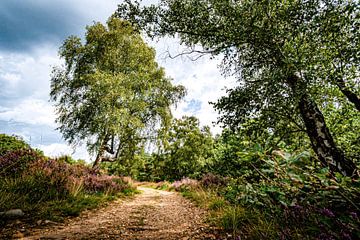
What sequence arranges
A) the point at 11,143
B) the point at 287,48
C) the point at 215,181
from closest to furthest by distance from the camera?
the point at 287,48 < the point at 215,181 < the point at 11,143

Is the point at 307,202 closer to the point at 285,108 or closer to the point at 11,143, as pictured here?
the point at 285,108

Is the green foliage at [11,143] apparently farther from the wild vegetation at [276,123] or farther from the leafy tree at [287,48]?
the leafy tree at [287,48]

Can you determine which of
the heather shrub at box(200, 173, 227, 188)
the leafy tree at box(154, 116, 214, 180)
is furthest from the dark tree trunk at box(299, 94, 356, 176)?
the leafy tree at box(154, 116, 214, 180)

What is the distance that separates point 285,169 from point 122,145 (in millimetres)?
17355

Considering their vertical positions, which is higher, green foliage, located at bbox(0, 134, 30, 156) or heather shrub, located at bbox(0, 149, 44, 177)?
green foliage, located at bbox(0, 134, 30, 156)

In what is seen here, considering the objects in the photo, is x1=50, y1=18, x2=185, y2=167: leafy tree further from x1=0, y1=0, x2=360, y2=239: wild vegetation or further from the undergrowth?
the undergrowth

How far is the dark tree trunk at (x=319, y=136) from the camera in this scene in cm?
438

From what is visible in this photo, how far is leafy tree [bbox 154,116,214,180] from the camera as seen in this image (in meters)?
27.5

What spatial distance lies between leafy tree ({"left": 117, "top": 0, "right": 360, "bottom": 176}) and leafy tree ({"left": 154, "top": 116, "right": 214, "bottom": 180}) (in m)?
20.1

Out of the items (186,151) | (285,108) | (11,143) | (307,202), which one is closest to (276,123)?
(285,108)

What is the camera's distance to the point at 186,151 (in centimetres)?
2772

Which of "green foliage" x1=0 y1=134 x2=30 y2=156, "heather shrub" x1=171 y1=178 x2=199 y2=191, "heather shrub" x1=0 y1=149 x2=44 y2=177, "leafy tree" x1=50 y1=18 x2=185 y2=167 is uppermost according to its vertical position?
"leafy tree" x1=50 y1=18 x2=185 y2=167

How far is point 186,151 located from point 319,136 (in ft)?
76.7

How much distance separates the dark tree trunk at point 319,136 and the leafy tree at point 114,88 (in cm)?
1267
